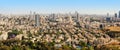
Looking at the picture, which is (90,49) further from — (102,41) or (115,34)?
(115,34)

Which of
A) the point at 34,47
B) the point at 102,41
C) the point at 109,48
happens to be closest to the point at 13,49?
the point at 34,47

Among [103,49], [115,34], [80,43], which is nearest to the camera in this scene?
[103,49]

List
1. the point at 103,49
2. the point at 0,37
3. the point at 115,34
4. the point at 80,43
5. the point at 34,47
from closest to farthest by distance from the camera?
the point at 103,49
the point at 34,47
the point at 80,43
the point at 0,37
the point at 115,34

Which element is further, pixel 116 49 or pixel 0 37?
pixel 0 37

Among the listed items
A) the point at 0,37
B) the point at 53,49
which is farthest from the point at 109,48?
the point at 0,37

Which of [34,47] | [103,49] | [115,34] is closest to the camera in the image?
[103,49]

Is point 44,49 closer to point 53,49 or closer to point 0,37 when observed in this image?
point 53,49

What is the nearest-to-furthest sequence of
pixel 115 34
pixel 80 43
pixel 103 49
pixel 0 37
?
1. pixel 103 49
2. pixel 80 43
3. pixel 0 37
4. pixel 115 34

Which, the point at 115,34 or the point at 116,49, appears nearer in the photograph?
the point at 116,49
